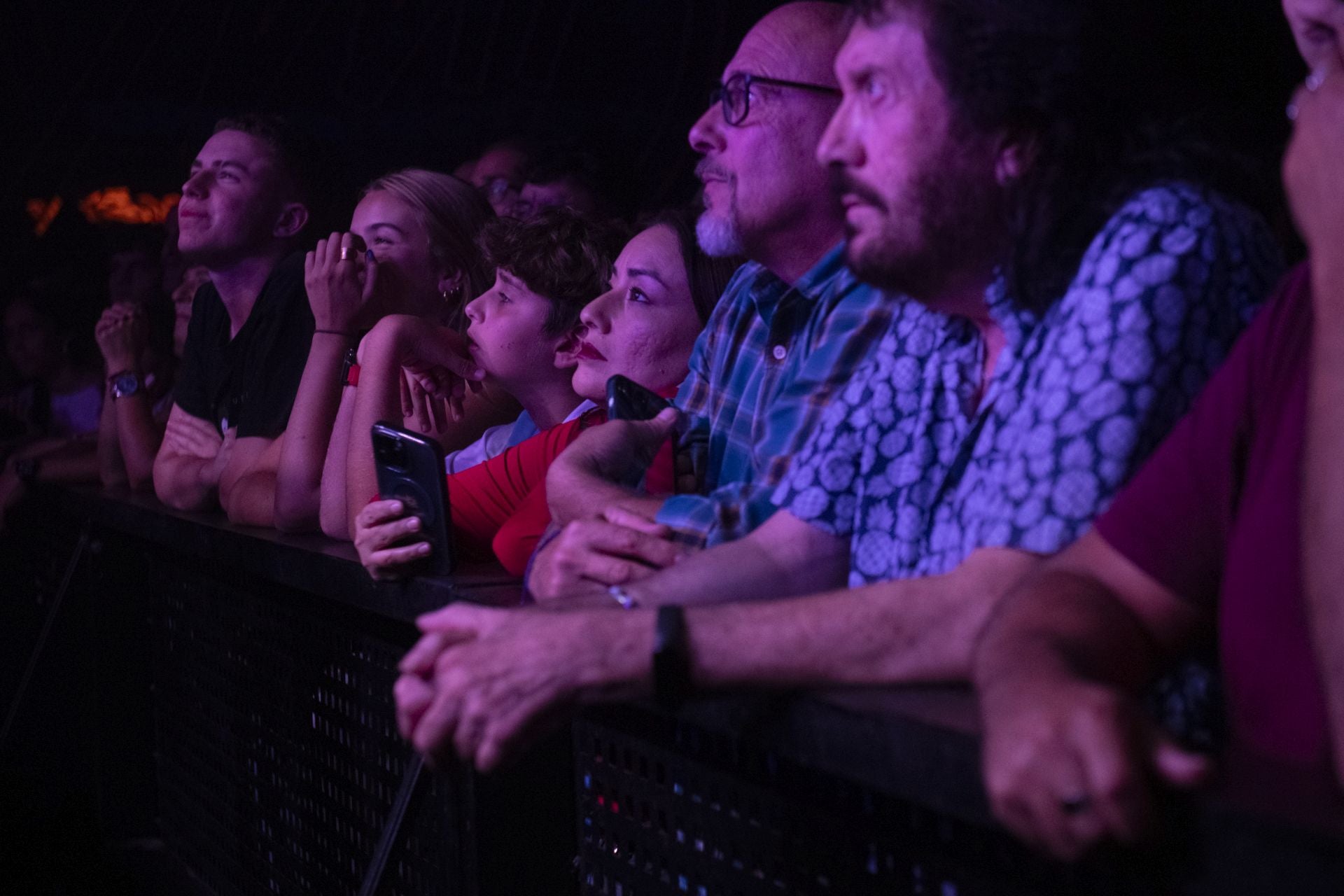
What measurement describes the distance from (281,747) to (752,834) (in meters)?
1.38

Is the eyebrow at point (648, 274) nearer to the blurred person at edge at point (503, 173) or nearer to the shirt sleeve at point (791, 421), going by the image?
the shirt sleeve at point (791, 421)

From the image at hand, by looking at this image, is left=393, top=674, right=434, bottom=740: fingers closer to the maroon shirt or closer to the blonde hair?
the maroon shirt

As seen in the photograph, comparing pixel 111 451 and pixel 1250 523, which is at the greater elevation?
pixel 1250 523

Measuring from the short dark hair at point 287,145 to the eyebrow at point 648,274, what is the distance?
1493mm

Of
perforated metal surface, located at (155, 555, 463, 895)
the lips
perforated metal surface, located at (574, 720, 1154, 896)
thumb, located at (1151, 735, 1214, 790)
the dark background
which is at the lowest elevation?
perforated metal surface, located at (155, 555, 463, 895)

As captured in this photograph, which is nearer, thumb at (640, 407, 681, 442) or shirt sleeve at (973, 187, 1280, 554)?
shirt sleeve at (973, 187, 1280, 554)

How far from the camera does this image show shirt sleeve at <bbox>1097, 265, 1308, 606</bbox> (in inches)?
33.2

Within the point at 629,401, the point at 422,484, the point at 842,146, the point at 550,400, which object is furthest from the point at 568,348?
the point at 842,146

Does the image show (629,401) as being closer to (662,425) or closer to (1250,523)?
(662,425)

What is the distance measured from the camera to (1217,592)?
2.90ft

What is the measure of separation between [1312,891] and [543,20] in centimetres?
425

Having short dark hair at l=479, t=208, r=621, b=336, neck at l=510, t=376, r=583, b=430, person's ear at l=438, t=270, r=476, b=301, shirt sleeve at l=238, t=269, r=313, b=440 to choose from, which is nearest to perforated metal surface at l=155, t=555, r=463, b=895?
shirt sleeve at l=238, t=269, r=313, b=440

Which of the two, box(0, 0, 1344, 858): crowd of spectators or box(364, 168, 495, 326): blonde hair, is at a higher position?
box(364, 168, 495, 326): blonde hair

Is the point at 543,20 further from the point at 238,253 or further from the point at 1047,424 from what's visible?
the point at 1047,424
